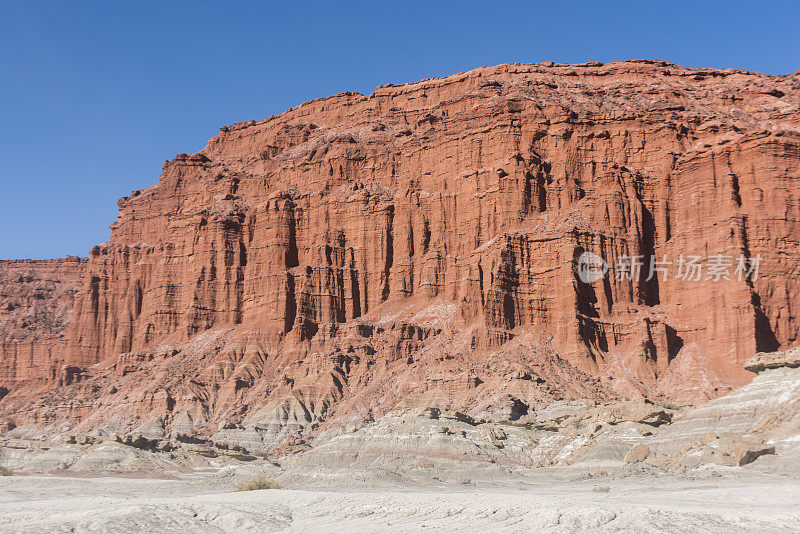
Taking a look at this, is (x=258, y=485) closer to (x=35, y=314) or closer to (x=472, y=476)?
(x=472, y=476)

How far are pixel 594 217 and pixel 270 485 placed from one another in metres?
52.3

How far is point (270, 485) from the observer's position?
5041 centimetres

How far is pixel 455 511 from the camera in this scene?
32688mm

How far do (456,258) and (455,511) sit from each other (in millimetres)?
64602

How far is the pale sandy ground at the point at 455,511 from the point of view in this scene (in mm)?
27641

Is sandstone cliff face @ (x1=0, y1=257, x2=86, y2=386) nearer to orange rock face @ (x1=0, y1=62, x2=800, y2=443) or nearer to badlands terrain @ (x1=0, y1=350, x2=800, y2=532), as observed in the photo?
orange rock face @ (x1=0, y1=62, x2=800, y2=443)

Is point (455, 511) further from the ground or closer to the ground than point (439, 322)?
closer to the ground

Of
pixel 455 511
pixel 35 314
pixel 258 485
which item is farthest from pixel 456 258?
pixel 35 314

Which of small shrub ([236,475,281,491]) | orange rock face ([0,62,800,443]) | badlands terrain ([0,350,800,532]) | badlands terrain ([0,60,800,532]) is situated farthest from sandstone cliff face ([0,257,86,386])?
small shrub ([236,475,281,491])

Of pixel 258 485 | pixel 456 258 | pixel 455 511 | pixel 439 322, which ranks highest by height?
pixel 456 258

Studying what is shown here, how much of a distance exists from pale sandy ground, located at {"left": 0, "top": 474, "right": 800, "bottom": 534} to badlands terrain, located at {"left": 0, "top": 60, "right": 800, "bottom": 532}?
0.25 metres

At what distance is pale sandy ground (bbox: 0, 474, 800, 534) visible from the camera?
27641 mm

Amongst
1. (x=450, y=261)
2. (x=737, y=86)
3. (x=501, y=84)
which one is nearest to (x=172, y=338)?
(x=450, y=261)

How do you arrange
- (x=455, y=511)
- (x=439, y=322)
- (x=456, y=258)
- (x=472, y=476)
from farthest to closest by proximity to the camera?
(x=456, y=258) < (x=439, y=322) < (x=472, y=476) < (x=455, y=511)
